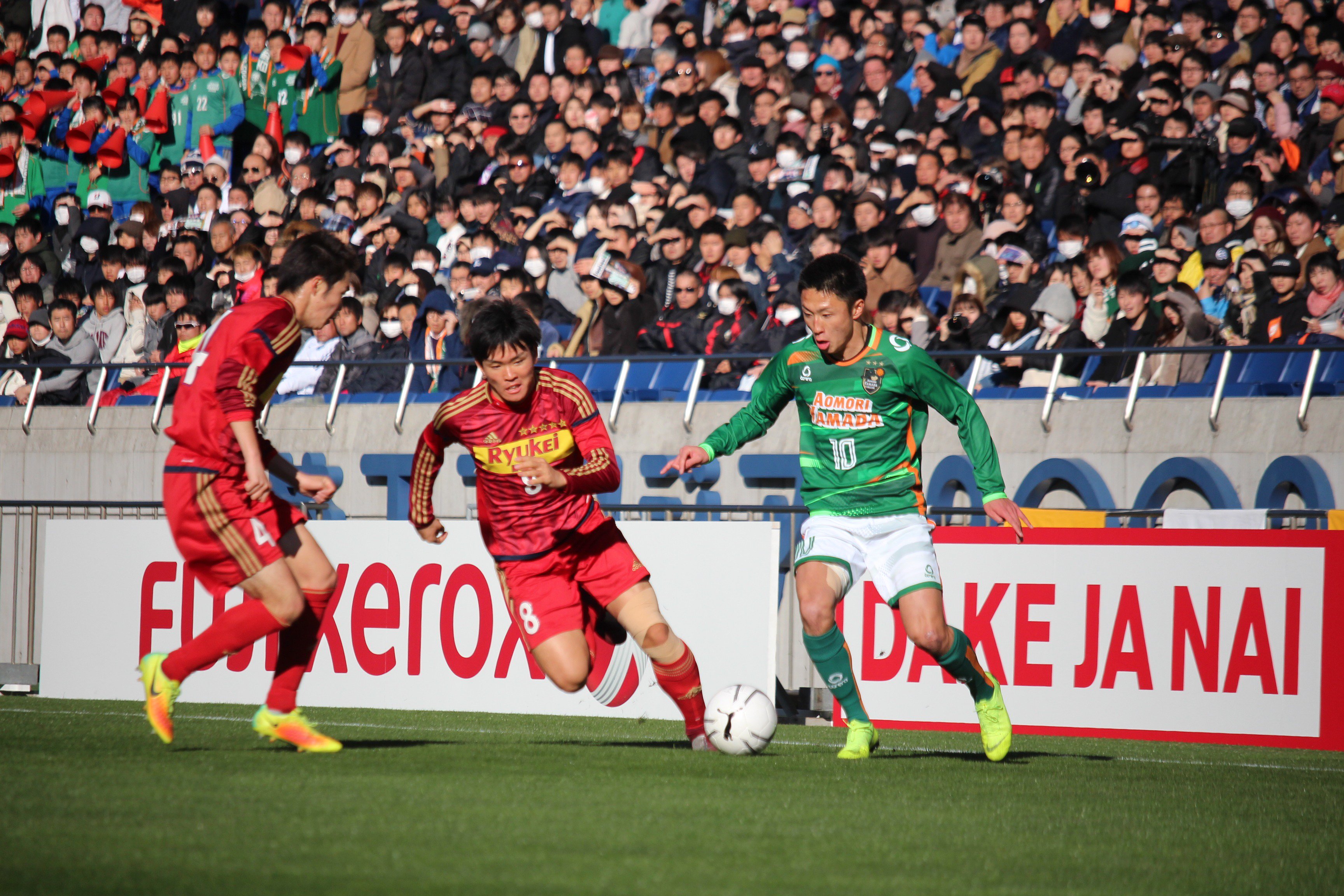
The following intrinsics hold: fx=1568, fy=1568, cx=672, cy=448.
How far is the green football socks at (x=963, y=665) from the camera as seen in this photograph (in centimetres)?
713

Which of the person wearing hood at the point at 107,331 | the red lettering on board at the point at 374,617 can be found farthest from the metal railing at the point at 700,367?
the red lettering on board at the point at 374,617

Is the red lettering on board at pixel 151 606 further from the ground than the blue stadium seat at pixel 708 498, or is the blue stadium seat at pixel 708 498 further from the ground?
the blue stadium seat at pixel 708 498

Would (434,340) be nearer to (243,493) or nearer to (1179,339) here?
(1179,339)

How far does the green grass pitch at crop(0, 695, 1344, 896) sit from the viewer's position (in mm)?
4230

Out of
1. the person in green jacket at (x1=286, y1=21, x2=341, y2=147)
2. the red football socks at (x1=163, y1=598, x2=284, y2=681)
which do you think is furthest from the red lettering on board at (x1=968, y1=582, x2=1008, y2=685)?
the person in green jacket at (x1=286, y1=21, x2=341, y2=147)

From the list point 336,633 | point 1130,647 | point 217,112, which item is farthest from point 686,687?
point 217,112

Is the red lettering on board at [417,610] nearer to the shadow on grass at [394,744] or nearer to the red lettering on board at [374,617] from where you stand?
the red lettering on board at [374,617]

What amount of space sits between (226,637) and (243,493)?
0.62 m

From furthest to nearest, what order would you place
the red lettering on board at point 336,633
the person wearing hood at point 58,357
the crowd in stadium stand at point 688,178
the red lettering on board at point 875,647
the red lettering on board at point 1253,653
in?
1. the person wearing hood at point 58,357
2. the crowd in stadium stand at point 688,178
3. the red lettering on board at point 336,633
4. the red lettering on board at point 875,647
5. the red lettering on board at point 1253,653

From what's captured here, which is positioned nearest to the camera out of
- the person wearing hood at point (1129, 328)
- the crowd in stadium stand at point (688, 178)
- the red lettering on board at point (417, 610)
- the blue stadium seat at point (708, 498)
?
the red lettering on board at point (417, 610)

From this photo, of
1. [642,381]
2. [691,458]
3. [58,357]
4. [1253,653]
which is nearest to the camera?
[691,458]

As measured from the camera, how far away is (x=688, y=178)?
1619cm

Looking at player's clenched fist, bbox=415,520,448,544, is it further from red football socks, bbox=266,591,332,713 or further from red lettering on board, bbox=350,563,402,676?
red lettering on board, bbox=350,563,402,676

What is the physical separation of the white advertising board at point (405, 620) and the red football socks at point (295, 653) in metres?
2.52
